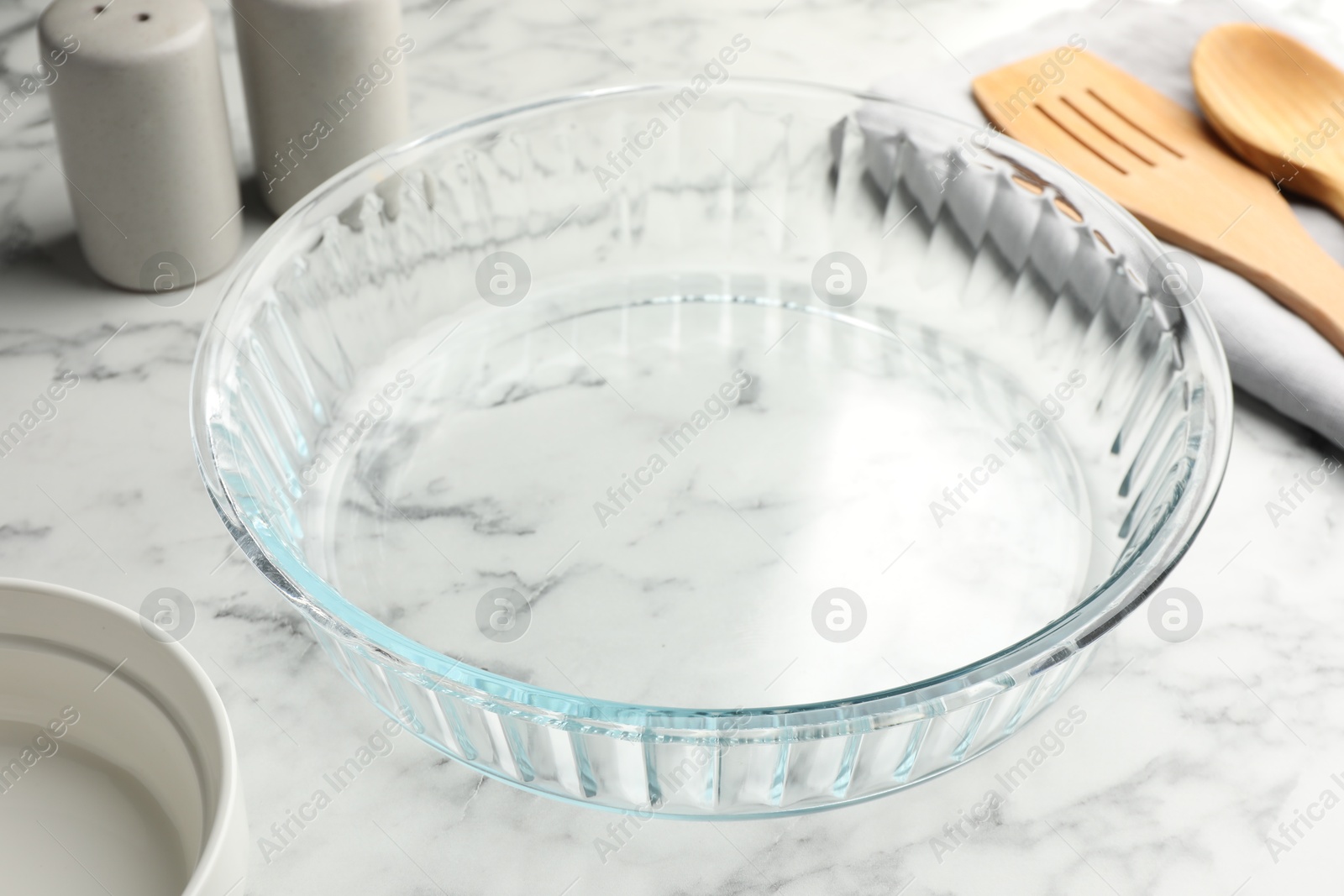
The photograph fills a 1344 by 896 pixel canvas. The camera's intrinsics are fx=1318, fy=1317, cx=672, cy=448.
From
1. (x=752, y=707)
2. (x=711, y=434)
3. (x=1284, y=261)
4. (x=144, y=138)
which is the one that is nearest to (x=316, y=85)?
(x=144, y=138)

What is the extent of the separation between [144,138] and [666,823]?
0.42 metres

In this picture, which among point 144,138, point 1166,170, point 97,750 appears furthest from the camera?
point 1166,170

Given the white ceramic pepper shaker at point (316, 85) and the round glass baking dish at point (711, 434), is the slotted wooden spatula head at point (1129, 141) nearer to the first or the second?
the round glass baking dish at point (711, 434)

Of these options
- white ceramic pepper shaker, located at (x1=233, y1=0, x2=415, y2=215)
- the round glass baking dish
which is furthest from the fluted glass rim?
white ceramic pepper shaker, located at (x1=233, y1=0, x2=415, y2=215)

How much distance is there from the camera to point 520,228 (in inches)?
29.7

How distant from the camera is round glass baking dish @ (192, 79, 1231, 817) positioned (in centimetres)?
49

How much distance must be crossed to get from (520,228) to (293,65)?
0.15 m

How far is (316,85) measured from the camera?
0.69 meters

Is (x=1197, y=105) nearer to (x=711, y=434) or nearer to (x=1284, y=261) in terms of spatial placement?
(x=1284, y=261)

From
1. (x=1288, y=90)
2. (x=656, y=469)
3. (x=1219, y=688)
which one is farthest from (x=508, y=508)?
(x=1288, y=90)

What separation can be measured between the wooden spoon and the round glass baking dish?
158 millimetres

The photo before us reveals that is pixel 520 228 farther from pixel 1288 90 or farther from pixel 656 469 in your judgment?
pixel 1288 90

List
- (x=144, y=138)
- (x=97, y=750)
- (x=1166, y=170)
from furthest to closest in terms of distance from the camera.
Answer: (x=1166, y=170), (x=144, y=138), (x=97, y=750)

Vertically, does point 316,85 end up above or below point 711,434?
above
